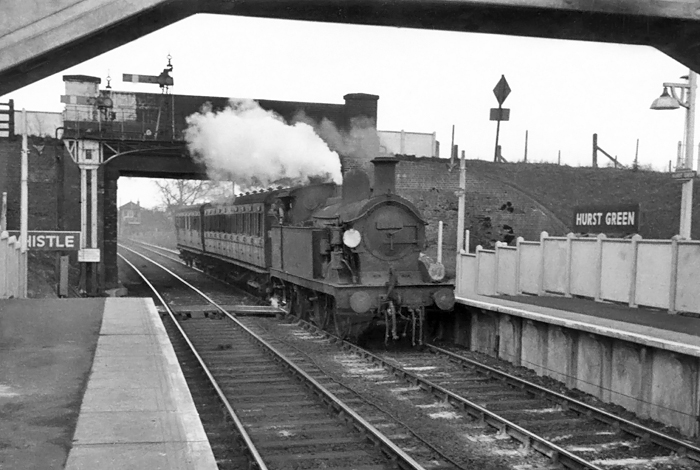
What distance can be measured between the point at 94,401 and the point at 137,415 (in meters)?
0.70

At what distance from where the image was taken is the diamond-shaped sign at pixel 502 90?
21859 mm

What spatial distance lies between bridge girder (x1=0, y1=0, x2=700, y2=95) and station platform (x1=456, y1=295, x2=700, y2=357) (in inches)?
146

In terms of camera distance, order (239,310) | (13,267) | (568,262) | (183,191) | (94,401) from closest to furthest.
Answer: (94,401), (568,262), (13,267), (239,310), (183,191)

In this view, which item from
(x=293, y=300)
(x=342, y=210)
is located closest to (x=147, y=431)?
(x=342, y=210)

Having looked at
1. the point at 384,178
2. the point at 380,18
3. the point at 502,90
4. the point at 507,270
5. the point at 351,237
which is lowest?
the point at 507,270

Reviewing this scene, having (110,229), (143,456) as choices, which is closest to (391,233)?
(143,456)

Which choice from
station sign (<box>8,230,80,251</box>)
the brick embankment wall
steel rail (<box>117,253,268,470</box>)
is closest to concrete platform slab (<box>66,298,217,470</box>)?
steel rail (<box>117,253,268,470</box>)

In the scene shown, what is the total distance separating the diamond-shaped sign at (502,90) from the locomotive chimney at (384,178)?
10.3 metres

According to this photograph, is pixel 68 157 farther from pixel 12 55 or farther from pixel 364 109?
pixel 12 55

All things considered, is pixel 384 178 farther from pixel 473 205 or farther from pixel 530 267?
pixel 473 205

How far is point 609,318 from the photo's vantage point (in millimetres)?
10578

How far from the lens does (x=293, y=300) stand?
1645 centimetres

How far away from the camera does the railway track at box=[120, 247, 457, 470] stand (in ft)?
21.9

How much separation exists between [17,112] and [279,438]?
84.8 ft
